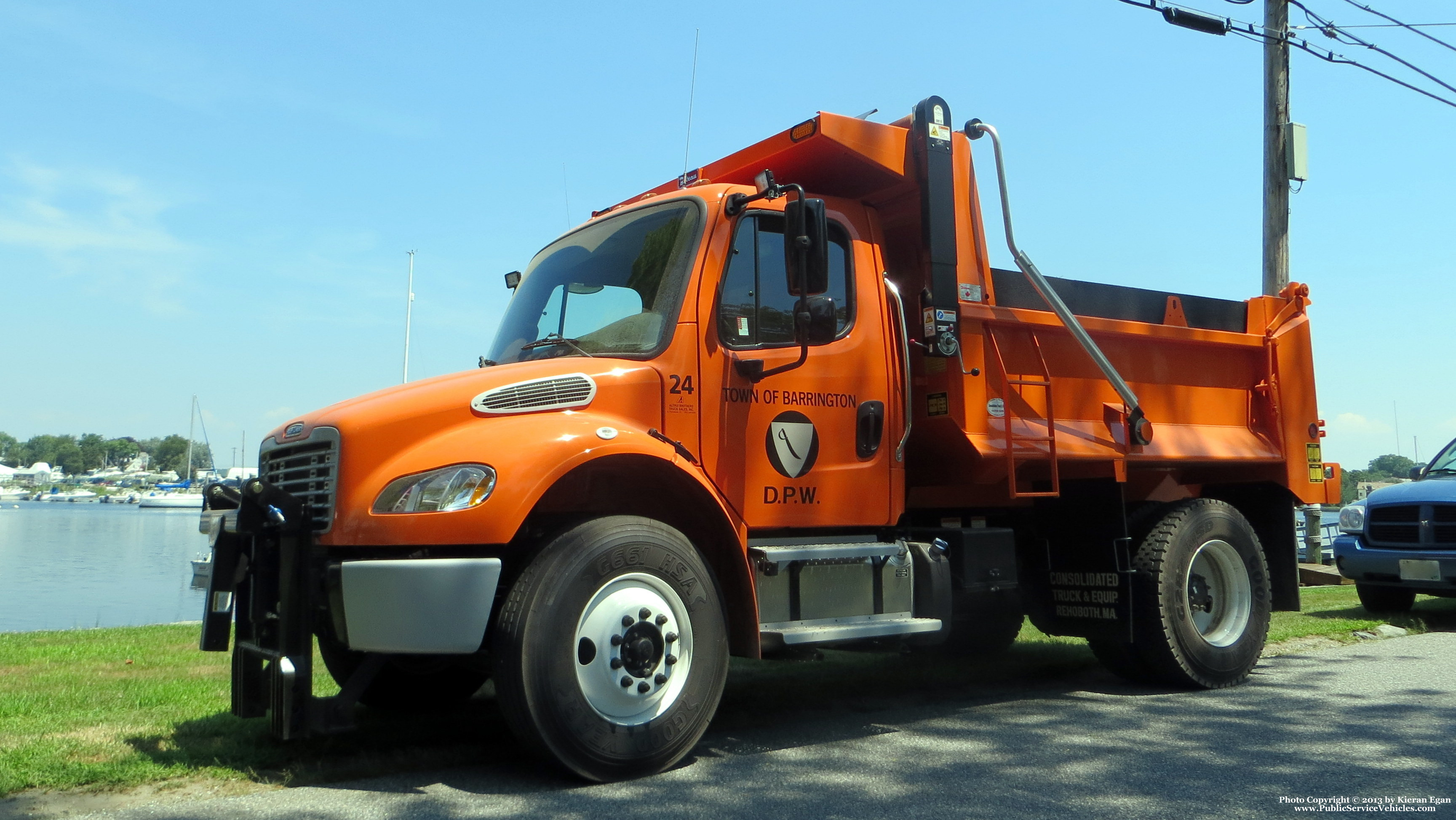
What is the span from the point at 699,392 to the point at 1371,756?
335 centimetres

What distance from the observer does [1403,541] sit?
10258 mm

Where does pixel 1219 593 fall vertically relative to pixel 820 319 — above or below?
below

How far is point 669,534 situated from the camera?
4977 millimetres

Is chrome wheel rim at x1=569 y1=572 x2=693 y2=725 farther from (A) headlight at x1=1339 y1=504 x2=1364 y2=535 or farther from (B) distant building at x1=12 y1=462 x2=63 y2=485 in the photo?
(B) distant building at x1=12 y1=462 x2=63 y2=485

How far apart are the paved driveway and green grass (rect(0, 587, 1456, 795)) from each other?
1.19 feet

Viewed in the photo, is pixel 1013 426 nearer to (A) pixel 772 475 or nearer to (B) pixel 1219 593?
(A) pixel 772 475

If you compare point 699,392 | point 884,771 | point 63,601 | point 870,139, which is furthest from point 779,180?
point 63,601

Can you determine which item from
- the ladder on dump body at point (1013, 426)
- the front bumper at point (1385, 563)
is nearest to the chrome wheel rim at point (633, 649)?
the ladder on dump body at point (1013, 426)

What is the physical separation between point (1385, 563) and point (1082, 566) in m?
4.73

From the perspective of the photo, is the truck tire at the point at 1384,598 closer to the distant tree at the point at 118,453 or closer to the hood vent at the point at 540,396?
the hood vent at the point at 540,396

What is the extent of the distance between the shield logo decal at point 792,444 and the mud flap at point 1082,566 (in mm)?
2200

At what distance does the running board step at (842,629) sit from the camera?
5324 millimetres

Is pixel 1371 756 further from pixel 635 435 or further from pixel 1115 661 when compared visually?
pixel 635 435

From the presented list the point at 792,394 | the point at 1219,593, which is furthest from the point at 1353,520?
the point at 792,394
